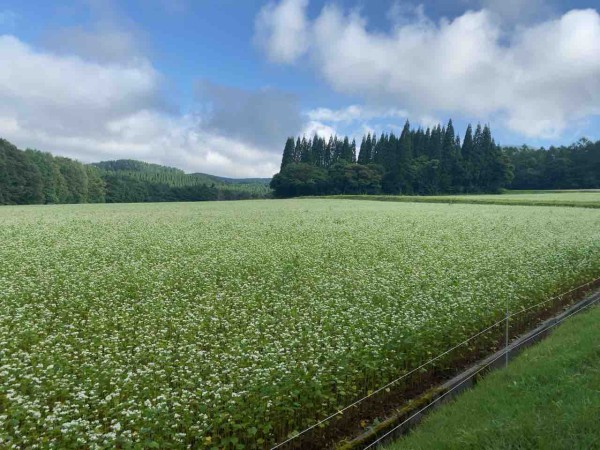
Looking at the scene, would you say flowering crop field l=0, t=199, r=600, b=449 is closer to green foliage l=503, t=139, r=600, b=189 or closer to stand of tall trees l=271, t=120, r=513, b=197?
stand of tall trees l=271, t=120, r=513, b=197

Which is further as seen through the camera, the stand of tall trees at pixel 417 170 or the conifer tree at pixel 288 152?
the conifer tree at pixel 288 152

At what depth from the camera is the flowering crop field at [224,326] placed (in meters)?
5.17

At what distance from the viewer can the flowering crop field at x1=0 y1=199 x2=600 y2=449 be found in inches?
203

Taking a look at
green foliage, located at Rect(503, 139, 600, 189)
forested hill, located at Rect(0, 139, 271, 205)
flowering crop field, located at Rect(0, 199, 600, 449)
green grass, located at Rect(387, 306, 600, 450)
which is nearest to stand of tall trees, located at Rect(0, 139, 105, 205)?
forested hill, located at Rect(0, 139, 271, 205)

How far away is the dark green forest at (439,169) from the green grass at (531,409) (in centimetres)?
9159

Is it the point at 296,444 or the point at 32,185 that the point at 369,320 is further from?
the point at 32,185

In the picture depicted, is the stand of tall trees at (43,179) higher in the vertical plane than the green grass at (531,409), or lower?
higher

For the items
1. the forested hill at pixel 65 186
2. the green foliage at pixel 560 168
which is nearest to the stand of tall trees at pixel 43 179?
the forested hill at pixel 65 186

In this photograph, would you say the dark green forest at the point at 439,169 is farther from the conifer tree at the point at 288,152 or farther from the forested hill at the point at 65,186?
the forested hill at the point at 65,186

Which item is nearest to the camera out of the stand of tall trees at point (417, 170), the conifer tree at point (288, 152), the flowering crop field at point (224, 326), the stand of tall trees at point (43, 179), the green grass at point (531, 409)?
the green grass at point (531, 409)

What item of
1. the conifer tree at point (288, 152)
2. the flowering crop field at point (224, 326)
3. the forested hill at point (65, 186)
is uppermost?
the conifer tree at point (288, 152)

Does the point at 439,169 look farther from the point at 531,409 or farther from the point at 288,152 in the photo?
the point at 531,409

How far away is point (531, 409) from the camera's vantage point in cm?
499

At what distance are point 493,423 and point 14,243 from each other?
20.2m
